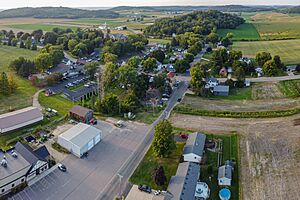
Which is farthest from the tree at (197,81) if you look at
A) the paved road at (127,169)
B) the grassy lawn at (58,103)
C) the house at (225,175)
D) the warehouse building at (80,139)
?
the house at (225,175)

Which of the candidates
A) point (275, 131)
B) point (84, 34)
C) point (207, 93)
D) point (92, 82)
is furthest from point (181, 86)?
point (84, 34)

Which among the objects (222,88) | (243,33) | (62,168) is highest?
(243,33)

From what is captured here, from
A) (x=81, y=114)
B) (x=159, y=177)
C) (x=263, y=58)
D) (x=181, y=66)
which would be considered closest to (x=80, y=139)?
(x=81, y=114)

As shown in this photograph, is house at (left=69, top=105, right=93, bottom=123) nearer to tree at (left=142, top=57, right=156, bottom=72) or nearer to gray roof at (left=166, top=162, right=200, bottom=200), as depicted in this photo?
gray roof at (left=166, top=162, right=200, bottom=200)

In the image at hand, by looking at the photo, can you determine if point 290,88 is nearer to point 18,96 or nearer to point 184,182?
point 184,182

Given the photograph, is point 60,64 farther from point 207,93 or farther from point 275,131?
point 275,131

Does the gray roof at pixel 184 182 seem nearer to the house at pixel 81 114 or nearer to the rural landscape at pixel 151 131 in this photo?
the rural landscape at pixel 151 131
